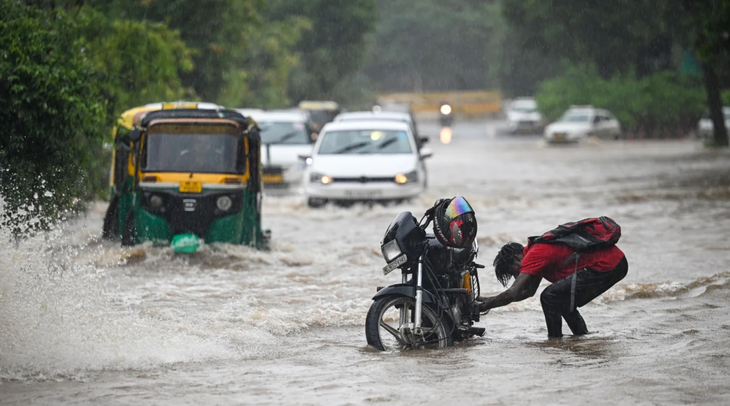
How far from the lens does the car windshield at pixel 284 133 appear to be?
24.8 m

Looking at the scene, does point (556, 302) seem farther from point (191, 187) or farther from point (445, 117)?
point (445, 117)

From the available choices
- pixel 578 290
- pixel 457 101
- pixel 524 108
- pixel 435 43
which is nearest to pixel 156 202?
pixel 578 290

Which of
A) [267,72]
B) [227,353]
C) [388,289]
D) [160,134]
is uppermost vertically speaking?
[267,72]

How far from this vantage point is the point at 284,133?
25141 mm

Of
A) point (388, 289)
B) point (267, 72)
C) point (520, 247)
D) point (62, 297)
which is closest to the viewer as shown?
point (388, 289)

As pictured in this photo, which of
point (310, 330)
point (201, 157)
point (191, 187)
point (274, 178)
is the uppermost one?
point (201, 157)

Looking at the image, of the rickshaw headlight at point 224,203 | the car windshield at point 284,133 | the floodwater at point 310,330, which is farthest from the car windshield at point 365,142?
the rickshaw headlight at point 224,203

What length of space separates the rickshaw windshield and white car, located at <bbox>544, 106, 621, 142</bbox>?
35.4 meters

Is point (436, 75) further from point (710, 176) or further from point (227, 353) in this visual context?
point (227, 353)

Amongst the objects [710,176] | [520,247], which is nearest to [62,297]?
[520,247]

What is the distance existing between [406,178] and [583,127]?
30459 millimetres

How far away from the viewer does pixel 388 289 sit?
8523 mm

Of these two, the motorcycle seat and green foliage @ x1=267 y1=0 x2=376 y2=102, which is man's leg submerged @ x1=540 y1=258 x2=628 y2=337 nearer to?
the motorcycle seat

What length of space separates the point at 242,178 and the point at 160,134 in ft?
3.71
